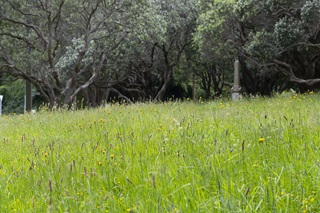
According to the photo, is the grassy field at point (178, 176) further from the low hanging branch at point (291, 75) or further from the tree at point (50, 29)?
the low hanging branch at point (291, 75)

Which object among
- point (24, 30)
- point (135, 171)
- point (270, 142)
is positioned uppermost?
point (24, 30)

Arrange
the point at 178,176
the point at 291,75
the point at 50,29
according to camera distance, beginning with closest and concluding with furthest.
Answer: the point at 178,176 → the point at 50,29 → the point at 291,75

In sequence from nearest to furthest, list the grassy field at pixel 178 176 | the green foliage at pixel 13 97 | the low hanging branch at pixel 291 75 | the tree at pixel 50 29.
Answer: the grassy field at pixel 178 176
the tree at pixel 50 29
the low hanging branch at pixel 291 75
the green foliage at pixel 13 97

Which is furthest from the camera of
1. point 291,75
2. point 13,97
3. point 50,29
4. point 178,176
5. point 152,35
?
point 13,97

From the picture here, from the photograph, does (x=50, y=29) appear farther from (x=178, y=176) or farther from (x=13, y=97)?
(x=13, y=97)

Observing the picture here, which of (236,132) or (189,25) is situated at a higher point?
(189,25)

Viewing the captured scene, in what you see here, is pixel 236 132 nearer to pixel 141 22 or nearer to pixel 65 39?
pixel 141 22

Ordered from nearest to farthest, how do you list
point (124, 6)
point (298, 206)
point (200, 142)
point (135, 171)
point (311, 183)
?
point (298, 206)
point (311, 183)
point (135, 171)
point (200, 142)
point (124, 6)

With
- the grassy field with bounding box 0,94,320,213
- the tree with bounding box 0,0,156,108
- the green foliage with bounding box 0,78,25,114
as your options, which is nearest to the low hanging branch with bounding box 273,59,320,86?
the tree with bounding box 0,0,156,108

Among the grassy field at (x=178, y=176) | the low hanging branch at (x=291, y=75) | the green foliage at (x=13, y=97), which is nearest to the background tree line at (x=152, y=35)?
the low hanging branch at (x=291, y=75)

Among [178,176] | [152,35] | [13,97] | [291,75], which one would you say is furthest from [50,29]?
[13,97]

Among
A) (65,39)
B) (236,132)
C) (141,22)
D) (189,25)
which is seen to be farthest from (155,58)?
(236,132)

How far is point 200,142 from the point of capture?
13.1 feet

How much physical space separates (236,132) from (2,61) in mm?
15568
